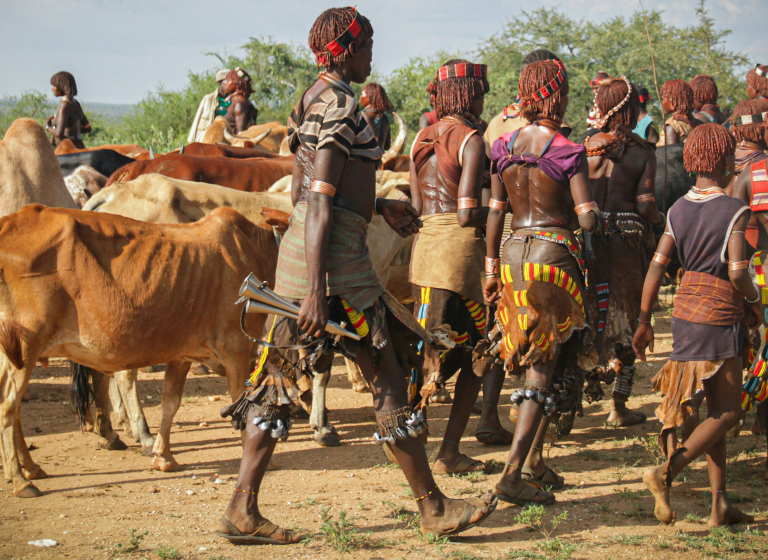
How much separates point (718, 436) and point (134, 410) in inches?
155

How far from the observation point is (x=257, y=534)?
3.63 meters

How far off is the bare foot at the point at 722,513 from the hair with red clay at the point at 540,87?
229 cm

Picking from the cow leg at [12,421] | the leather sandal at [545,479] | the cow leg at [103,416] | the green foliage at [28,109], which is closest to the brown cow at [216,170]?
the cow leg at [103,416]

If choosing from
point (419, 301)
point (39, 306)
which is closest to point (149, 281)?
point (39, 306)

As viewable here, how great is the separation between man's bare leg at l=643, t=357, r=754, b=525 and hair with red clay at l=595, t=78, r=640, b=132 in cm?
226

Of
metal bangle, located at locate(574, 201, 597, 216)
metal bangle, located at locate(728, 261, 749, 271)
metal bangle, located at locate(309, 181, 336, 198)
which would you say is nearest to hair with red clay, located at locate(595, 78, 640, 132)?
metal bangle, located at locate(574, 201, 597, 216)

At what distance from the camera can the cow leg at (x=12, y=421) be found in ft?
14.8

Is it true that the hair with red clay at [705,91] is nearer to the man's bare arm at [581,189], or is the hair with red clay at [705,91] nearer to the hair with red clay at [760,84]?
the hair with red clay at [760,84]

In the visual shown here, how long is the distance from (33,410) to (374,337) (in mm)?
4205

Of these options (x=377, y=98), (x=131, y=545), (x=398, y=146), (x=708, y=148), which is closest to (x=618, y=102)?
(x=708, y=148)

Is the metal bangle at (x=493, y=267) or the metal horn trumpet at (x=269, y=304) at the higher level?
the metal bangle at (x=493, y=267)

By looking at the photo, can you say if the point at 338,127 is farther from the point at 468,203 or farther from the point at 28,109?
the point at 28,109

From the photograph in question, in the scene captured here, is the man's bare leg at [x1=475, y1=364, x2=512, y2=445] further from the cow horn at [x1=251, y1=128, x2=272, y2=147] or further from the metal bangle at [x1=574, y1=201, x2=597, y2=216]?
the cow horn at [x1=251, y1=128, x2=272, y2=147]

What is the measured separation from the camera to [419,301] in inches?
202
